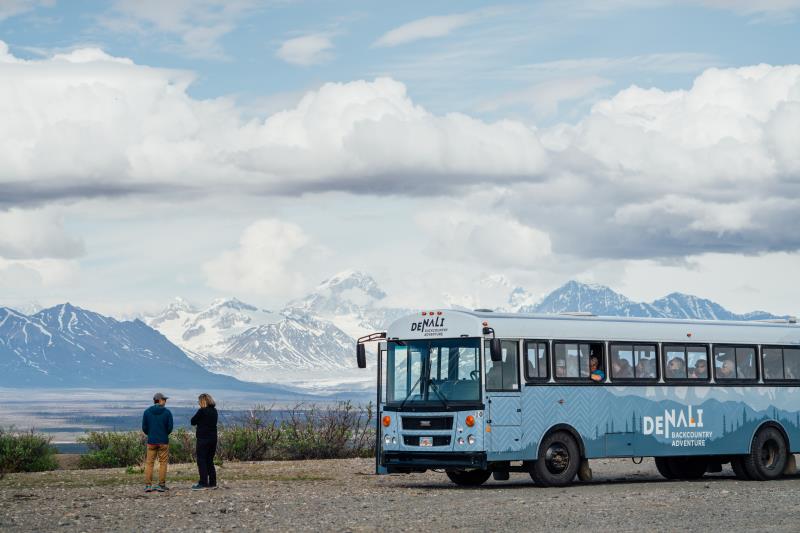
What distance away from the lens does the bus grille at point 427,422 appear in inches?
1059

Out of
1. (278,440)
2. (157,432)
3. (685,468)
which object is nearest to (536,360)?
(685,468)

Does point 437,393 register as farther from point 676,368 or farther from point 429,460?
point 676,368

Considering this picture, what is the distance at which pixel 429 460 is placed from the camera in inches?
1067

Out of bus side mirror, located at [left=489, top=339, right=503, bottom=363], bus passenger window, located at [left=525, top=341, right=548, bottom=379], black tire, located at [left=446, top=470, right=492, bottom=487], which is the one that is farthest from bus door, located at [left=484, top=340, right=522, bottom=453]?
black tire, located at [left=446, top=470, right=492, bottom=487]

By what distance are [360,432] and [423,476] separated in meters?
10.1

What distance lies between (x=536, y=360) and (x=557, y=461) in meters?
2.13

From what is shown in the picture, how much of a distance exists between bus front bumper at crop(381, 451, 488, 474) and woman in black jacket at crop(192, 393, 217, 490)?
3.42 m

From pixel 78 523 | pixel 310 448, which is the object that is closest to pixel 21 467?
pixel 310 448

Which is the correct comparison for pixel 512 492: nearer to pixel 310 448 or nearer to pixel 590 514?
pixel 590 514

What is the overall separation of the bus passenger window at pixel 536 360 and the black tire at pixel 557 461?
1.27m

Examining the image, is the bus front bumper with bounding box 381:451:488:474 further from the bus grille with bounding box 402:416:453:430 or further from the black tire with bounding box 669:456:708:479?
the black tire with bounding box 669:456:708:479

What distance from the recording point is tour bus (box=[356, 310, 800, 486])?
1057 inches

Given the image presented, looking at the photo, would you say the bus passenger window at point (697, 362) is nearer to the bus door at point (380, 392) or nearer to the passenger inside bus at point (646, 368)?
the passenger inside bus at point (646, 368)

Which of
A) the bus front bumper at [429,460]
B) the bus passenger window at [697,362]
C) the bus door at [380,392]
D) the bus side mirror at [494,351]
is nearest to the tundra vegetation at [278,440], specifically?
the bus door at [380,392]
